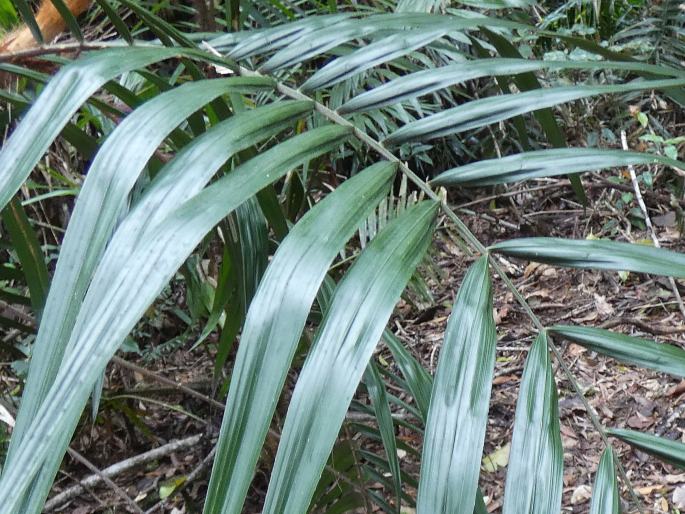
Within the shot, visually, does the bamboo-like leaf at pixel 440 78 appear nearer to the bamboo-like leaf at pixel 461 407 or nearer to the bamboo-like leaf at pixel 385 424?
the bamboo-like leaf at pixel 461 407

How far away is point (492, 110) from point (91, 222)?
0.32 meters

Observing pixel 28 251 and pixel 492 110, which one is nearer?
pixel 492 110

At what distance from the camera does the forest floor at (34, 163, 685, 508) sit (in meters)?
1.58

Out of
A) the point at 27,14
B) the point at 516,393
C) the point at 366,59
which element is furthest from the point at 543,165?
the point at 516,393

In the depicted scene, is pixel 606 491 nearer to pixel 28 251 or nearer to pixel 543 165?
pixel 543 165

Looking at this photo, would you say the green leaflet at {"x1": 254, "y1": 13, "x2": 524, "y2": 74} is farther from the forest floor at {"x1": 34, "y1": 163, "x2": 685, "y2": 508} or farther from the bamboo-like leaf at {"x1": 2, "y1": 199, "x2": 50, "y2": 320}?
the forest floor at {"x1": 34, "y1": 163, "x2": 685, "y2": 508}

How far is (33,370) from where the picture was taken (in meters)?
0.41

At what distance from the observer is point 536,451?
46 cm

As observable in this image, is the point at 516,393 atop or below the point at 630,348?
atop

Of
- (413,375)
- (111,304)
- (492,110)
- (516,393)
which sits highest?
(516,393)

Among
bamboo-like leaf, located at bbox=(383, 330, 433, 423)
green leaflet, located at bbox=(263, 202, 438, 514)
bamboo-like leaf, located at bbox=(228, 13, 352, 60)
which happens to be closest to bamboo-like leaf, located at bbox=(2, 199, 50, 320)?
bamboo-like leaf, located at bbox=(228, 13, 352, 60)

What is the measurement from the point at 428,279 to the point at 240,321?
1479 millimetres

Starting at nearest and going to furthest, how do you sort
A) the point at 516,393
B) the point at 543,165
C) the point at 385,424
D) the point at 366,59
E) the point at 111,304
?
the point at 111,304, the point at 543,165, the point at 366,59, the point at 385,424, the point at 516,393

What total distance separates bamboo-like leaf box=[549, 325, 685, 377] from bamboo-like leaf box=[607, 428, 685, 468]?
5 cm
